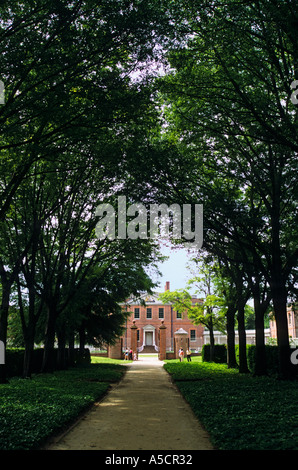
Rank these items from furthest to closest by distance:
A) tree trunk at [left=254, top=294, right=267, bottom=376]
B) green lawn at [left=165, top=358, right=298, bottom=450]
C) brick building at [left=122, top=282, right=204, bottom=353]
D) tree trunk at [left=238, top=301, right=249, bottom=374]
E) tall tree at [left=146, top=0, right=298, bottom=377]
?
brick building at [left=122, top=282, right=204, bottom=353] < tree trunk at [left=238, top=301, right=249, bottom=374] < tree trunk at [left=254, top=294, right=267, bottom=376] < tall tree at [left=146, top=0, right=298, bottom=377] < green lawn at [left=165, top=358, right=298, bottom=450]

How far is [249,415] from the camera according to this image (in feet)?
26.4

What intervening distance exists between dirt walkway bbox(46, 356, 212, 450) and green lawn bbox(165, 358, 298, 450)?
1.00 feet

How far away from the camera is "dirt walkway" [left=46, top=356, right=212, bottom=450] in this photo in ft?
20.6

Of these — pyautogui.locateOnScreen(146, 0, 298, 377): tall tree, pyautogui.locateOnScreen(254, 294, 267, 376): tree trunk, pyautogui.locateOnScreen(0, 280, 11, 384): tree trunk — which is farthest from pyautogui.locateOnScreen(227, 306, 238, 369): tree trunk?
pyautogui.locateOnScreen(0, 280, 11, 384): tree trunk

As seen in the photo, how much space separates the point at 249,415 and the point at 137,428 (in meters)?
2.33

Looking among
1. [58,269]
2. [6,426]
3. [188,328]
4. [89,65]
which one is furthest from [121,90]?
[188,328]

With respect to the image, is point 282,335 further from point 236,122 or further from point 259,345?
point 236,122

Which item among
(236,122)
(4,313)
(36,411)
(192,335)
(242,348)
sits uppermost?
(236,122)

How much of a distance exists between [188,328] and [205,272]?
3567 centimetres

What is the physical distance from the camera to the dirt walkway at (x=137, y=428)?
628cm

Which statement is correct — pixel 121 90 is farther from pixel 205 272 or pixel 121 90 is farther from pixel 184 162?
pixel 205 272

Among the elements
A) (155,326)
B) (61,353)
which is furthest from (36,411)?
(155,326)

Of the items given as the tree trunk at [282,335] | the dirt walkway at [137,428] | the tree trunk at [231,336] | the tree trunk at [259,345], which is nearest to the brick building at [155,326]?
the tree trunk at [231,336]

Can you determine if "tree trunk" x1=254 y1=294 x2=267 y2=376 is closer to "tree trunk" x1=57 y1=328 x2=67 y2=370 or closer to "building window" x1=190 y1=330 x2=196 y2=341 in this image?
"tree trunk" x1=57 y1=328 x2=67 y2=370
